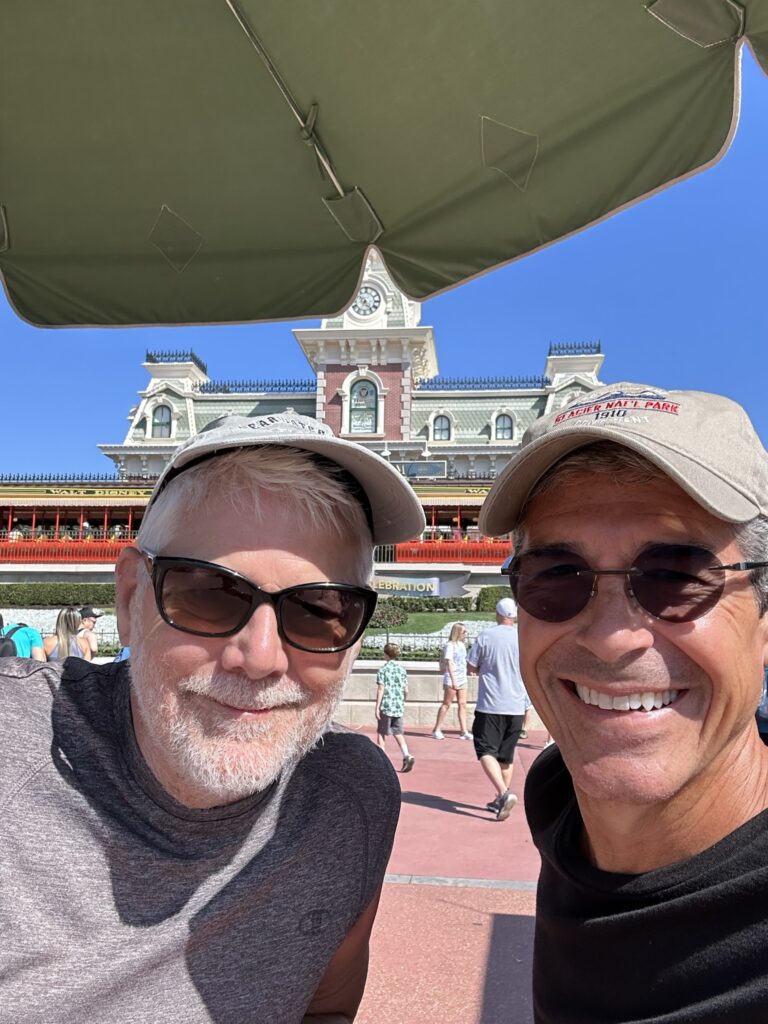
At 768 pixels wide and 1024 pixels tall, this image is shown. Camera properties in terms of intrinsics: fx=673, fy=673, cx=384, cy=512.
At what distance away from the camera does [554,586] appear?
4.84ft

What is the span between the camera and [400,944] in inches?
147

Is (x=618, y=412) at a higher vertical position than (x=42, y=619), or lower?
higher

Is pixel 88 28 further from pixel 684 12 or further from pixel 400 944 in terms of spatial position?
pixel 400 944

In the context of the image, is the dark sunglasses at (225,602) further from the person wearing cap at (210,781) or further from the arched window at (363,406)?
the arched window at (363,406)

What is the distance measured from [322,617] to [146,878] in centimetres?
67

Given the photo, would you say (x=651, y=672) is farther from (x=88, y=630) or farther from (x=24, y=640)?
(x=88, y=630)

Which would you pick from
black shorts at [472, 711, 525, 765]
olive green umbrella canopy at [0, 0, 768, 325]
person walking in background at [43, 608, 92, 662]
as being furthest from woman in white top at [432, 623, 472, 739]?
olive green umbrella canopy at [0, 0, 768, 325]

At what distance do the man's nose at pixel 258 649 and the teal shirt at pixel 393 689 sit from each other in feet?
23.7

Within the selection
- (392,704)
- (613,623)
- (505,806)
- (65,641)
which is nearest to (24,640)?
(65,641)

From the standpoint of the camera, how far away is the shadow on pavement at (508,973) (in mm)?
3148

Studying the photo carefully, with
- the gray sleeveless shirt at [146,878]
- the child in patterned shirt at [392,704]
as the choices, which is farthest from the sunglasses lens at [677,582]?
the child in patterned shirt at [392,704]

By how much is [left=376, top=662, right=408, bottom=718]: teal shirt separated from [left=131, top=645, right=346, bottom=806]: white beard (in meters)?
7.15

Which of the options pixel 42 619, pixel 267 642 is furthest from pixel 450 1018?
pixel 42 619

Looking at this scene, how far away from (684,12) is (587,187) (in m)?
0.50
